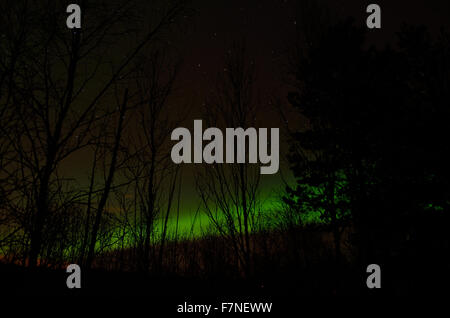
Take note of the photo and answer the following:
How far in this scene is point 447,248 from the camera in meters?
10.0

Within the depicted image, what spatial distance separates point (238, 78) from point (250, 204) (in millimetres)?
2812

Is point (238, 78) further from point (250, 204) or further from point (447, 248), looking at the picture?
point (447, 248)

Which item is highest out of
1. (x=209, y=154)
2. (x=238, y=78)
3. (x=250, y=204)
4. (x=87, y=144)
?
(x=238, y=78)

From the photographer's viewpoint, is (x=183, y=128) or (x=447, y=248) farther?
(x=447, y=248)

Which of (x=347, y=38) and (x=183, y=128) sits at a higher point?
(x=347, y=38)

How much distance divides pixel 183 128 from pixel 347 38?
9629 mm

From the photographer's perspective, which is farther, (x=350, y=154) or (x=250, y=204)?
(x=350, y=154)

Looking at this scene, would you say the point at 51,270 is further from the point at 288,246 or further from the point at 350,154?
the point at 350,154
